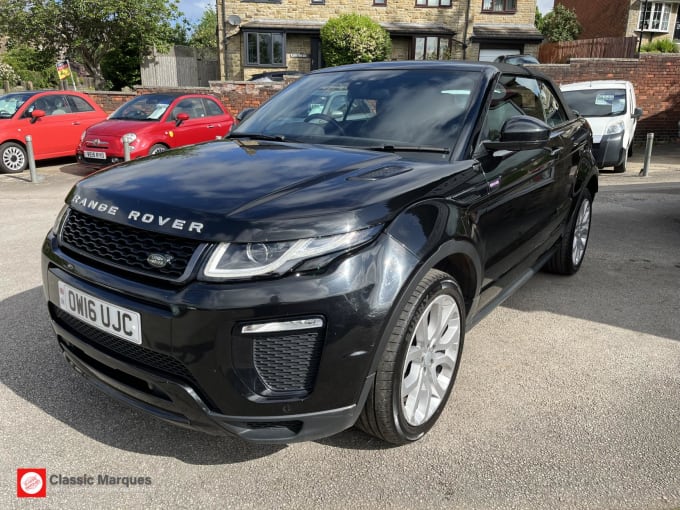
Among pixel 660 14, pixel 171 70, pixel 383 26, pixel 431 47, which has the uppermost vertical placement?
pixel 660 14

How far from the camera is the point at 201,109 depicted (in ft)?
37.1

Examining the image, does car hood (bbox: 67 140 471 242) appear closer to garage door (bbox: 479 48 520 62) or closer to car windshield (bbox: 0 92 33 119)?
car windshield (bbox: 0 92 33 119)

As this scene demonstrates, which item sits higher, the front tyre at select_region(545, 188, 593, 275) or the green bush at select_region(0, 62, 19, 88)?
the green bush at select_region(0, 62, 19, 88)

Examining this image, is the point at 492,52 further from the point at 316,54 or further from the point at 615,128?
the point at 615,128

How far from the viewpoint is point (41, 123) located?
10.9 metres

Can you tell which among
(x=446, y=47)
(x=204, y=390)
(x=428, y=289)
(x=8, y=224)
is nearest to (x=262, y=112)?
(x=428, y=289)

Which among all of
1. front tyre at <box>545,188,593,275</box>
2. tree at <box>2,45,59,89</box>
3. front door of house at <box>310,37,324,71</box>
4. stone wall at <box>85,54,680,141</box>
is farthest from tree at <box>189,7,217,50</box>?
front tyre at <box>545,188,593,275</box>

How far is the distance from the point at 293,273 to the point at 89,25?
25.8 meters

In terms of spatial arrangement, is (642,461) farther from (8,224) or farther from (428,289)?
(8,224)

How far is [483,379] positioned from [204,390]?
1.72 metres

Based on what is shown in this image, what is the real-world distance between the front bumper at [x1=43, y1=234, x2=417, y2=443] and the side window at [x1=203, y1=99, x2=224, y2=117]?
9.95 m

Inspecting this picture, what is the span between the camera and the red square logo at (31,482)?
7.20ft

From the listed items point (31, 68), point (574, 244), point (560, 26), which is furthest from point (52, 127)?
point (560, 26)

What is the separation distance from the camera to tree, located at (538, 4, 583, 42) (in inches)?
1234
